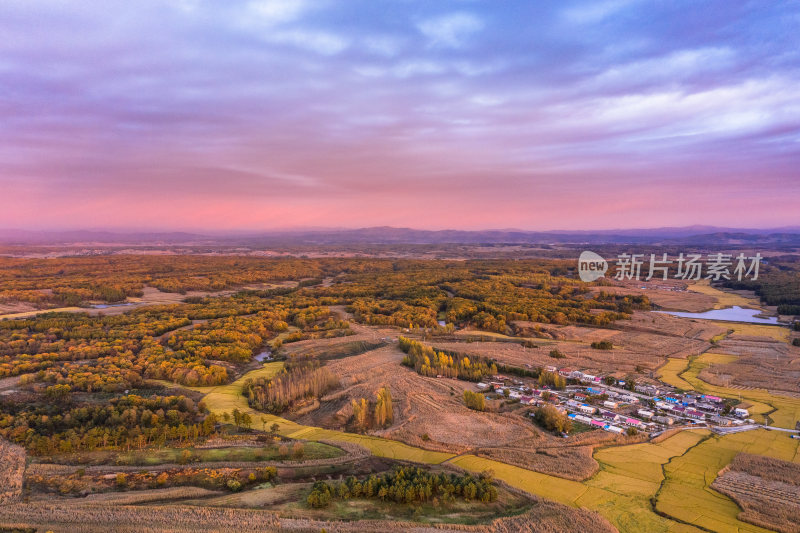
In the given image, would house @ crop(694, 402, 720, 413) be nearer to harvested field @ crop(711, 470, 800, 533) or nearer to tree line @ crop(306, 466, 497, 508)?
harvested field @ crop(711, 470, 800, 533)

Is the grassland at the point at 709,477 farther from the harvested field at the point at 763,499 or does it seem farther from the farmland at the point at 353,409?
the harvested field at the point at 763,499

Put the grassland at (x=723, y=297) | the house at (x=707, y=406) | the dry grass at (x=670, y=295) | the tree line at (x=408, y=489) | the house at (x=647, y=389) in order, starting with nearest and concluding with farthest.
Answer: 1. the tree line at (x=408, y=489)
2. the house at (x=707, y=406)
3. the house at (x=647, y=389)
4. the dry grass at (x=670, y=295)
5. the grassland at (x=723, y=297)

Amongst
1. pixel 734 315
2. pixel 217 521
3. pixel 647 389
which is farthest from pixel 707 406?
pixel 734 315

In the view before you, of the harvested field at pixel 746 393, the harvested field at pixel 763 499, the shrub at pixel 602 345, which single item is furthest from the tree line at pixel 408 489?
the shrub at pixel 602 345

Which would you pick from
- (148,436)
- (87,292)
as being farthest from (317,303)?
(148,436)

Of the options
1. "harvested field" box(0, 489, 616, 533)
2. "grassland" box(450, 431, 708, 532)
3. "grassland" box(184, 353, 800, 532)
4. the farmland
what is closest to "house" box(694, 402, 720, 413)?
the farmland

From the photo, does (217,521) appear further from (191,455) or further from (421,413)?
(421,413)
